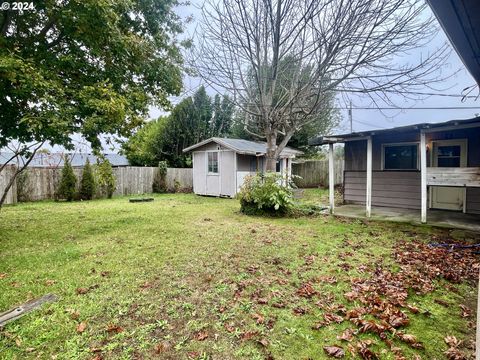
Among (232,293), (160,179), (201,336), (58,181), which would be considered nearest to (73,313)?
(201,336)

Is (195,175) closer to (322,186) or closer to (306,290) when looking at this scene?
(322,186)

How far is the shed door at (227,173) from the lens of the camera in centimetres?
1358

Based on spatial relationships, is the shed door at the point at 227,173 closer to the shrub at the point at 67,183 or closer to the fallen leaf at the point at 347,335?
the shrub at the point at 67,183

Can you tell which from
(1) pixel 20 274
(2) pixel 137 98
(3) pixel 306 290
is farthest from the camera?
(2) pixel 137 98

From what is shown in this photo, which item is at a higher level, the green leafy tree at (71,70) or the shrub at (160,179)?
the green leafy tree at (71,70)

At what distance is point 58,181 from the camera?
40.7 ft

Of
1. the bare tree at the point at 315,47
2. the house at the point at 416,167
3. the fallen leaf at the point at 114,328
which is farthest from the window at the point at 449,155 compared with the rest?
the fallen leaf at the point at 114,328

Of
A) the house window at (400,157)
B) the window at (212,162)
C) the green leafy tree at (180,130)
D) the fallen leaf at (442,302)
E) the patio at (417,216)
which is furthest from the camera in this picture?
the green leafy tree at (180,130)

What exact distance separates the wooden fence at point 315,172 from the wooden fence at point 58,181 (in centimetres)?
806

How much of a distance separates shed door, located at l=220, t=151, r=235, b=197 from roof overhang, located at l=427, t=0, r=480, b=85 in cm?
1125

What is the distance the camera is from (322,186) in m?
18.8

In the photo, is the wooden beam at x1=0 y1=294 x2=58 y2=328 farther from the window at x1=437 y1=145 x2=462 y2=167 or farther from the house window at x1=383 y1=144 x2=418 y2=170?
the window at x1=437 y1=145 x2=462 y2=167

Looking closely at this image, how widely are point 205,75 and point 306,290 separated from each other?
27.5ft

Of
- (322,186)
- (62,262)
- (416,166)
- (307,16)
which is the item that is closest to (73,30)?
(62,262)
